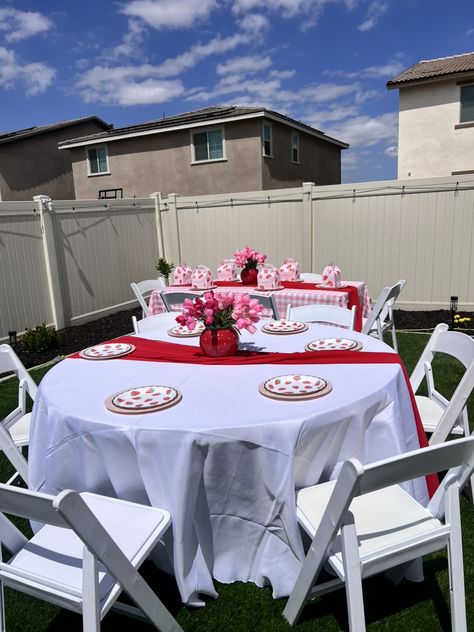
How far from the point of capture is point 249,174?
12.9 meters

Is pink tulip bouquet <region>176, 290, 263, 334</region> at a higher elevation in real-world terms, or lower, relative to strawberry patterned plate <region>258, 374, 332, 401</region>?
higher

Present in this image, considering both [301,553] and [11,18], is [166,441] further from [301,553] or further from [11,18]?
[11,18]

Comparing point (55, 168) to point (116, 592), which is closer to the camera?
point (116, 592)

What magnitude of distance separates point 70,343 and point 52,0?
4222 mm

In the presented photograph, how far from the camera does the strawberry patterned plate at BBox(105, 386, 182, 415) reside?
1769mm

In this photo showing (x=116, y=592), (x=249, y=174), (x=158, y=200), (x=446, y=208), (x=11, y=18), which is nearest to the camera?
(x=116, y=592)

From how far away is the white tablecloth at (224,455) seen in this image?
164cm

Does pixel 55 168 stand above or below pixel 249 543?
above

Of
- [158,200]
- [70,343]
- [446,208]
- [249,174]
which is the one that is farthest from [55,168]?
[446,208]

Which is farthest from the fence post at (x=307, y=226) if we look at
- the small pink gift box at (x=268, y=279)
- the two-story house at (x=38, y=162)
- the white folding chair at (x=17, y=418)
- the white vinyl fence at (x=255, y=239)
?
the two-story house at (x=38, y=162)

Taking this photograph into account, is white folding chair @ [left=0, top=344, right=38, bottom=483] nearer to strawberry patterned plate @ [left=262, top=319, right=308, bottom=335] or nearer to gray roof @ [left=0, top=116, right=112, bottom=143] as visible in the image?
strawberry patterned plate @ [left=262, top=319, right=308, bottom=335]

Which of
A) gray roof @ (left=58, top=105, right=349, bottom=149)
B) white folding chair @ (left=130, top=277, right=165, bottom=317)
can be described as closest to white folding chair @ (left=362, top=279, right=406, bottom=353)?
white folding chair @ (left=130, top=277, right=165, bottom=317)

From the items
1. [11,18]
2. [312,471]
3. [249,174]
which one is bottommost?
[312,471]

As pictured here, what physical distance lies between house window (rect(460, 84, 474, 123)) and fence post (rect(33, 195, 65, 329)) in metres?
13.4
